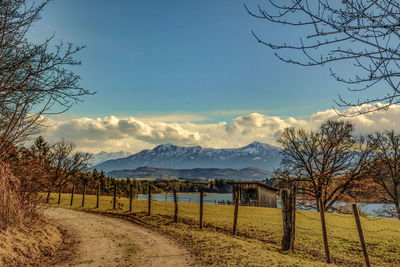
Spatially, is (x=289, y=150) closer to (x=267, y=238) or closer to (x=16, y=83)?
(x=267, y=238)

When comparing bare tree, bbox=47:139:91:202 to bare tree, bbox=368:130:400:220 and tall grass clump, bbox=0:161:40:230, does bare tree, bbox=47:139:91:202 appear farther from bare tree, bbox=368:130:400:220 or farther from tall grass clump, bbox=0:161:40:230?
bare tree, bbox=368:130:400:220

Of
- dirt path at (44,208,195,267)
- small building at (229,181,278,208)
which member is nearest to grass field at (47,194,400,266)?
dirt path at (44,208,195,267)

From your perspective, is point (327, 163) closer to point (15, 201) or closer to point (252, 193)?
point (252, 193)

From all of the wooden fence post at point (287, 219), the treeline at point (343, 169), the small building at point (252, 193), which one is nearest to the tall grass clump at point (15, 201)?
the wooden fence post at point (287, 219)

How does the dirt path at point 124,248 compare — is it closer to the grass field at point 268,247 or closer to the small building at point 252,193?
the grass field at point 268,247

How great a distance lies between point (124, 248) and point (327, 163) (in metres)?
28.3

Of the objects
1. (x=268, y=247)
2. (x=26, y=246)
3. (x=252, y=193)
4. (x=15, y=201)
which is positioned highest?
(x=15, y=201)

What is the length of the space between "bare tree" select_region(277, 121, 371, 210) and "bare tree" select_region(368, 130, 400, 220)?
1128 millimetres

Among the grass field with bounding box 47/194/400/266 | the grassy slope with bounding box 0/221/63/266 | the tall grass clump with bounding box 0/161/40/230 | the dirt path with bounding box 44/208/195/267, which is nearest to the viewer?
the grassy slope with bounding box 0/221/63/266

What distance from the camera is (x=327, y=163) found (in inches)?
1254

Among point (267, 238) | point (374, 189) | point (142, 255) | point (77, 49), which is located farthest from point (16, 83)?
point (374, 189)

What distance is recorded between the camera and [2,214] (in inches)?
344

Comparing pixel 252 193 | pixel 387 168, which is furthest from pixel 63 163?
pixel 387 168

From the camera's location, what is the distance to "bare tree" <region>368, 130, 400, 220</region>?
30.3 meters
